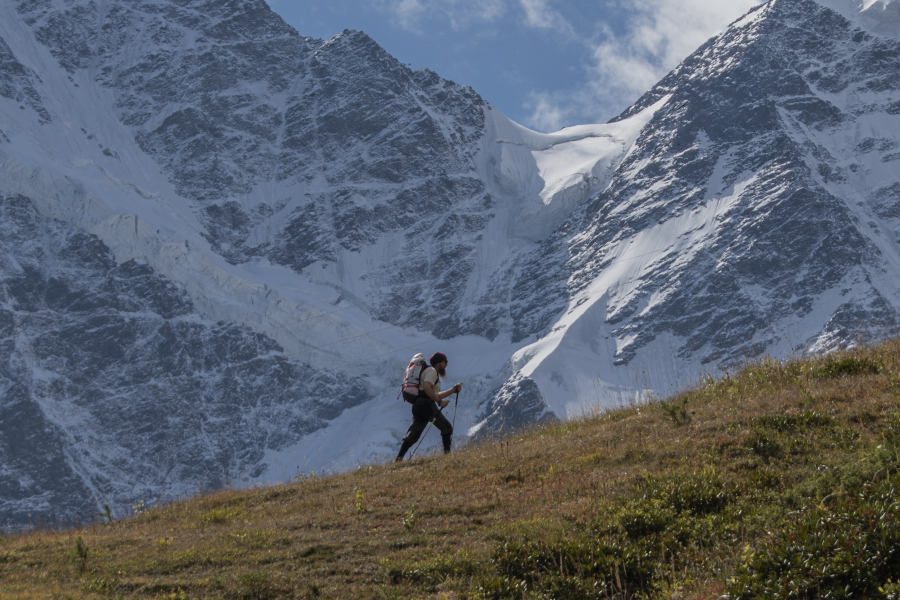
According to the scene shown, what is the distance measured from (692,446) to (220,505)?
7345mm

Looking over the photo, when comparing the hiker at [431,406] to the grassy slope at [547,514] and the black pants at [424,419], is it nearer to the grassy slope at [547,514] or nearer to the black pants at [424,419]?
the black pants at [424,419]

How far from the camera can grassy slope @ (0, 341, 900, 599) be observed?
23.2ft

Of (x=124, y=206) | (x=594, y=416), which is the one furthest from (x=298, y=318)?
(x=594, y=416)

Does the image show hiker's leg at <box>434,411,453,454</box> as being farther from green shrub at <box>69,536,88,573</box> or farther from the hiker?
green shrub at <box>69,536,88,573</box>

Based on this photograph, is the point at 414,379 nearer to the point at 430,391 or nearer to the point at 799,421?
the point at 430,391

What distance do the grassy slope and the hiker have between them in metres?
0.88

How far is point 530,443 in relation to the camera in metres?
12.9

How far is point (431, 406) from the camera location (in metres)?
13.6

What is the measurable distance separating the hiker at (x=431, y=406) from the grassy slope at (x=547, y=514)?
878 millimetres

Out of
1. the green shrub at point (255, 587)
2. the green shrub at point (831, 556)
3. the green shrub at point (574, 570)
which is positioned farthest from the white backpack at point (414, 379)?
the green shrub at point (831, 556)

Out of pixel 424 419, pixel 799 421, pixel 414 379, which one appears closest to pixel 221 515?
pixel 424 419

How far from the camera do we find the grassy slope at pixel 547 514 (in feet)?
23.2

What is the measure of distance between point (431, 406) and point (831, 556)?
872 cm

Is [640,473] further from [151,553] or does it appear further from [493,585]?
[151,553]
